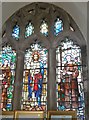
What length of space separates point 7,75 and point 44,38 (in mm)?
963

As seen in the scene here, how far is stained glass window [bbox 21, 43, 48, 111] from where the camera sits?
4.23 meters

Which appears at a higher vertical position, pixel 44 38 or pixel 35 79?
pixel 44 38

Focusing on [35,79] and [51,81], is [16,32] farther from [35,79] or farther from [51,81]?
[51,81]

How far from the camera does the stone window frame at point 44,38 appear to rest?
13.8ft

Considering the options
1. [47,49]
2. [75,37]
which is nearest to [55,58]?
[47,49]

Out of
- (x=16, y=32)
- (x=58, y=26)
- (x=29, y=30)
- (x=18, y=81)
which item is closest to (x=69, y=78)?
(x=18, y=81)

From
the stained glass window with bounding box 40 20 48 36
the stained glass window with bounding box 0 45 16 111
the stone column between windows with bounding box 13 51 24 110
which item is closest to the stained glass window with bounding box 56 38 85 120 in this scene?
the stained glass window with bounding box 40 20 48 36

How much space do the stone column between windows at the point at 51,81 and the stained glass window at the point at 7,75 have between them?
0.64 metres

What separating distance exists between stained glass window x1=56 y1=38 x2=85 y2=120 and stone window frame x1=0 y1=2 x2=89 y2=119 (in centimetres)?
9

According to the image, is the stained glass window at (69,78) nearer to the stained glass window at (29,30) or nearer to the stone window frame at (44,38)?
the stone window frame at (44,38)

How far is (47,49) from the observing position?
15.1 ft

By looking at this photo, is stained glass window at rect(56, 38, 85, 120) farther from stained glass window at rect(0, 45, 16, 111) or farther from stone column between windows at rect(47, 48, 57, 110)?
stained glass window at rect(0, 45, 16, 111)

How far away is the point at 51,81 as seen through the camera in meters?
4.26

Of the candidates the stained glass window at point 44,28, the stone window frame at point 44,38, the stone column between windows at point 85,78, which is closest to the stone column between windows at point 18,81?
the stone window frame at point 44,38
